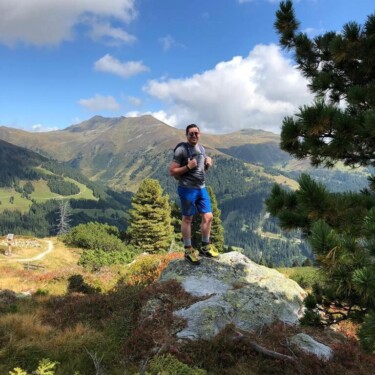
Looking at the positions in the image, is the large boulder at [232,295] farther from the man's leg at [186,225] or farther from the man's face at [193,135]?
the man's face at [193,135]

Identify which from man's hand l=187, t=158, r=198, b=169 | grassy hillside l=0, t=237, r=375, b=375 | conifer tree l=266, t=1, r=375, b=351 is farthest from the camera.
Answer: man's hand l=187, t=158, r=198, b=169

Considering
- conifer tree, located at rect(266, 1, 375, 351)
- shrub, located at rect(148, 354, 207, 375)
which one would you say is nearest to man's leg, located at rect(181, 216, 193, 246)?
conifer tree, located at rect(266, 1, 375, 351)

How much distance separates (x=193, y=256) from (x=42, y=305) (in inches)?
207

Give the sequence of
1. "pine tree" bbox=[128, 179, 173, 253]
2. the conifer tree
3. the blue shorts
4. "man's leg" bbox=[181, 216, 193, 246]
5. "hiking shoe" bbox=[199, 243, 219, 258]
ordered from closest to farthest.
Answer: the conifer tree → the blue shorts → "man's leg" bbox=[181, 216, 193, 246] → "hiking shoe" bbox=[199, 243, 219, 258] → "pine tree" bbox=[128, 179, 173, 253]

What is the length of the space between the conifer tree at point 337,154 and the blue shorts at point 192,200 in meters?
3.65

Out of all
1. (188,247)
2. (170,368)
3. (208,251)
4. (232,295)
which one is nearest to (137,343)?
(170,368)

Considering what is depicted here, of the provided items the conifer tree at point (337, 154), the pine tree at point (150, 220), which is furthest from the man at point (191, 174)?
the pine tree at point (150, 220)

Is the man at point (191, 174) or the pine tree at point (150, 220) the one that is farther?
the pine tree at point (150, 220)

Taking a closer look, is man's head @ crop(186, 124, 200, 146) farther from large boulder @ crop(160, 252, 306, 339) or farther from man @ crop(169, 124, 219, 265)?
large boulder @ crop(160, 252, 306, 339)

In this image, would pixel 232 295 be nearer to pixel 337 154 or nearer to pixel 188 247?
pixel 188 247

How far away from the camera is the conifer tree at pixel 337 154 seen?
3947 millimetres

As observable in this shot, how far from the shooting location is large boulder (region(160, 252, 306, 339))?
8141 mm

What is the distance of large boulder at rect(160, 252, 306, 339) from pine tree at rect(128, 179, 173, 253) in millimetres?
41415

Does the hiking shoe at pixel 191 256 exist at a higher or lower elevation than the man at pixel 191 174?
lower
